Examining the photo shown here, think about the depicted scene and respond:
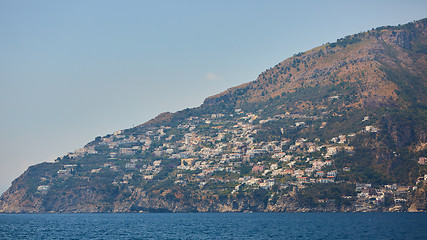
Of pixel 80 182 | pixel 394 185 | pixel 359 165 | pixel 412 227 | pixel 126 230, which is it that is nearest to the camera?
pixel 412 227

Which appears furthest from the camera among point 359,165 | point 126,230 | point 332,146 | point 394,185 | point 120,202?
point 120,202

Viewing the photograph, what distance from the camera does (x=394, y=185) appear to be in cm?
14200

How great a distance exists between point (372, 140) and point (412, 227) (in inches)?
2916

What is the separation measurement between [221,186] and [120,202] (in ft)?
130

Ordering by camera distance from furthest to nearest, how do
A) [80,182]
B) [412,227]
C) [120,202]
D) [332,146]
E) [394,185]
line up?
[80,182] → [120,202] → [332,146] → [394,185] → [412,227]

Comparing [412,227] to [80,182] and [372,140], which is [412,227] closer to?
[372,140]

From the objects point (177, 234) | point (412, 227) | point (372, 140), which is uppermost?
point (372, 140)

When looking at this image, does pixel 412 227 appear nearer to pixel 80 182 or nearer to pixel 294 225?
pixel 294 225

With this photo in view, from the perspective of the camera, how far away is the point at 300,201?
149250mm

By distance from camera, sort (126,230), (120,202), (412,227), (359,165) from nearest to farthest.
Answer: (412,227)
(126,230)
(359,165)
(120,202)

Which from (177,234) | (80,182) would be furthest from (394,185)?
(80,182)

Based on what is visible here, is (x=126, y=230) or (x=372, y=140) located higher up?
(x=372, y=140)

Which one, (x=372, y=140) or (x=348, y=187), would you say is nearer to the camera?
(x=348, y=187)

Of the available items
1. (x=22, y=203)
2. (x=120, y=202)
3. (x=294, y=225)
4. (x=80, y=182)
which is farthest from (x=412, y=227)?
(x=22, y=203)
